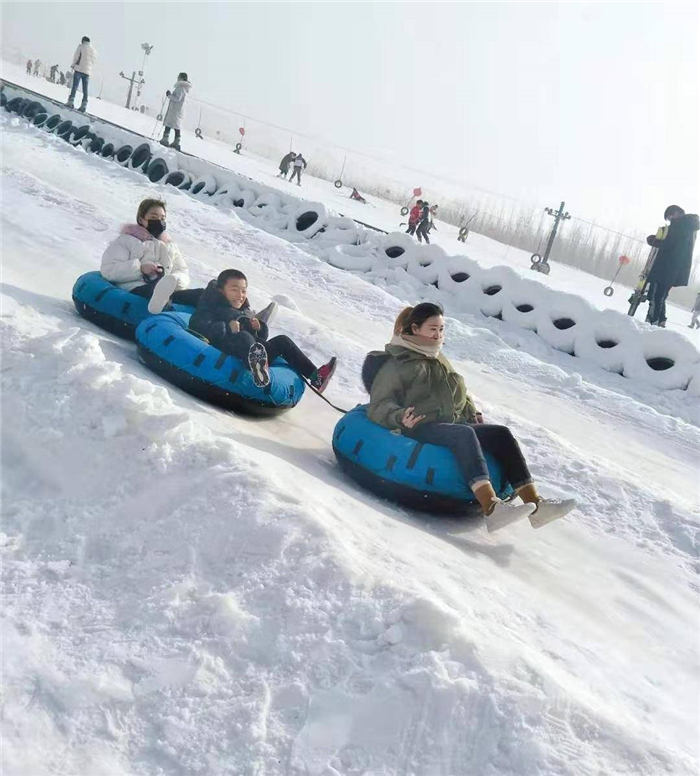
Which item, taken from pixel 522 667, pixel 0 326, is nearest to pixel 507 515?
pixel 522 667

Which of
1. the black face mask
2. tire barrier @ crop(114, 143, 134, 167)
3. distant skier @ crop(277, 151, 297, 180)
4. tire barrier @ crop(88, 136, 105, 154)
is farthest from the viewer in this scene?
distant skier @ crop(277, 151, 297, 180)

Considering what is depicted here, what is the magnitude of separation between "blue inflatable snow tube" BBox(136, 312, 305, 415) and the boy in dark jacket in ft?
0.29

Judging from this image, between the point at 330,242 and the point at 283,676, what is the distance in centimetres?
910

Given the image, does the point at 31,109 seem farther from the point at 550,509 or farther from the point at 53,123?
the point at 550,509

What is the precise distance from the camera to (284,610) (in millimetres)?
2438

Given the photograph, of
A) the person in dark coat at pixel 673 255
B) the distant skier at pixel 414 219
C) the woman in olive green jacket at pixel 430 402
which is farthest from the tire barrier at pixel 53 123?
the woman in olive green jacket at pixel 430 402

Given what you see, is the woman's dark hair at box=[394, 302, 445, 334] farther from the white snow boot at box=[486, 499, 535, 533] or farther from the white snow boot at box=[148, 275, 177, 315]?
the white snow boot at box=[148, 275, 177, 315]

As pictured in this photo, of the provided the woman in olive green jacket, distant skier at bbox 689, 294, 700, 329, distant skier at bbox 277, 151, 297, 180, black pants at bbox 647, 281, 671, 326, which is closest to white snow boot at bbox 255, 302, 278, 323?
the woman in olive green jacket

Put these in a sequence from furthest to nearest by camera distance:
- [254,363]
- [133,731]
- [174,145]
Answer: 1. [174,145]
2. [254,363]
3. [133,731]

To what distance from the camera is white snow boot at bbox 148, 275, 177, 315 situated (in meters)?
5.25

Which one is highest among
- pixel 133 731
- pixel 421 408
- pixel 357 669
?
pixel 421 408

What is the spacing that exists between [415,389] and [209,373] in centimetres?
125

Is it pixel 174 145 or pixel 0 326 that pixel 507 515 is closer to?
pixel 0 326

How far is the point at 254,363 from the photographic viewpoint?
4520mm
